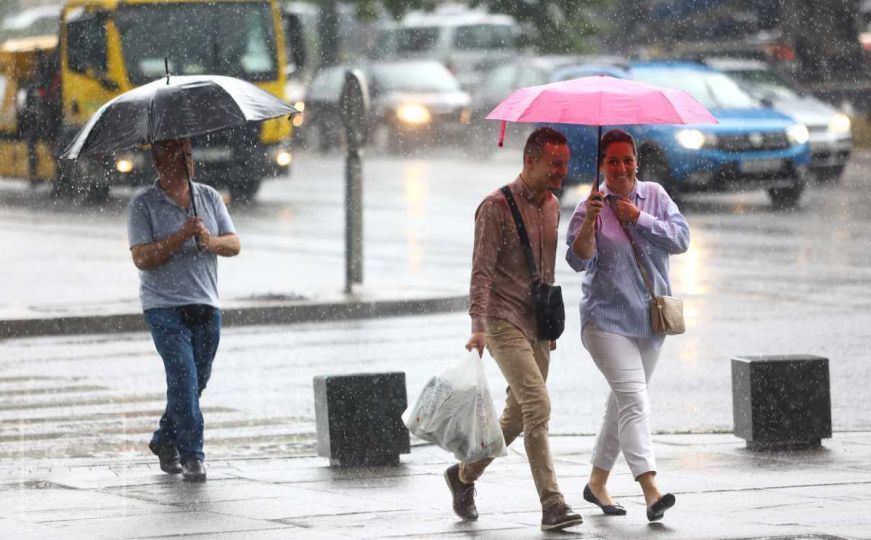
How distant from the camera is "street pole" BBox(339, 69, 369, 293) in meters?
15.6

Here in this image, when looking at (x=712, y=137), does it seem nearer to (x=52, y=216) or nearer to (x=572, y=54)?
(x=52, y=216)

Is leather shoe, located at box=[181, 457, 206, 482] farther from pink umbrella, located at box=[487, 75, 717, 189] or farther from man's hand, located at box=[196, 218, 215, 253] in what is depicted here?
pink umbrella, located at box=[487, 75, 717, 189]

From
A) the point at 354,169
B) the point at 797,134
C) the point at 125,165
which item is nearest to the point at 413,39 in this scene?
the point at 125,165

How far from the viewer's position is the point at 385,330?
1413 cm

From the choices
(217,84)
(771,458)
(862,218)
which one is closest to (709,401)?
(771,458)

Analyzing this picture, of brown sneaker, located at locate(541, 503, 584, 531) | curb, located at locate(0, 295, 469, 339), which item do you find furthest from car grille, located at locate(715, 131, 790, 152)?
brown sneaker, located at locate(541, 503, 584, 531)

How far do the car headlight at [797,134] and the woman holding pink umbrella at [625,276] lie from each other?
16.2 meters

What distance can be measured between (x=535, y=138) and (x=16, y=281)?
10.7 metres

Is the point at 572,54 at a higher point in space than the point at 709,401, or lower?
higher

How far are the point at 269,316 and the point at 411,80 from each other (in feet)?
71.7

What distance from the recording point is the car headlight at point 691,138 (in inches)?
899

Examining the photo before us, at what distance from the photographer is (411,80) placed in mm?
36125

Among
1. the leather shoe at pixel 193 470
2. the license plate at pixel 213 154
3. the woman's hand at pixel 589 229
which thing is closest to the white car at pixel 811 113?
the license plate at pixel 213 154

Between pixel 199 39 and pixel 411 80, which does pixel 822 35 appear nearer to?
pixel 411 80
